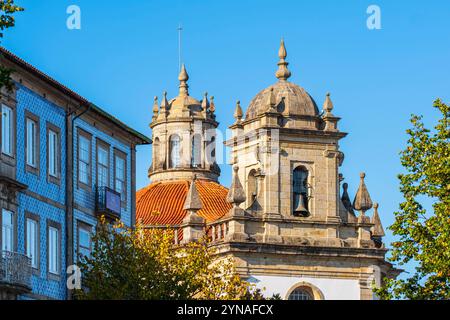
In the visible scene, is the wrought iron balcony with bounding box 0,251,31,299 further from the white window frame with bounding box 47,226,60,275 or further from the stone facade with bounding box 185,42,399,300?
the stone facade with bounding box 185,42,399,300

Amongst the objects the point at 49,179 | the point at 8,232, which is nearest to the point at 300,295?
the point at 49,179

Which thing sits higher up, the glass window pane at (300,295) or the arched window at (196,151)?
the arched window at (196,151)

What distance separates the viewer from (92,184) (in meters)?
74.6

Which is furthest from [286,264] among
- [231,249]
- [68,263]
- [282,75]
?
[68,263]

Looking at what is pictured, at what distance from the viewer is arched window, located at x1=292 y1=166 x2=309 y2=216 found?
10962cm

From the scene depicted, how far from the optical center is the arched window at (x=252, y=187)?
109438 millimetres

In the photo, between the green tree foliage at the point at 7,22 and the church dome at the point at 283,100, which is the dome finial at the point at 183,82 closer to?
the church dome at the point at 283,100

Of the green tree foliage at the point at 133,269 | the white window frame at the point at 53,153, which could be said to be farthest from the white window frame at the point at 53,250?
the white window frame at the point at 53,153

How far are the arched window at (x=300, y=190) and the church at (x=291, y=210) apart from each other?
0.17 feet

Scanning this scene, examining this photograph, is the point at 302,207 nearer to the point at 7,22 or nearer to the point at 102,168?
the point at 102,168

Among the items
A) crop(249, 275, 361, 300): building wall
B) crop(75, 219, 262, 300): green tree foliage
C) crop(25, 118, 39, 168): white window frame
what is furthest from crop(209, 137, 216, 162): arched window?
crop(25, 118, 39, 168): white window frame

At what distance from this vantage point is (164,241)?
74.4 metres

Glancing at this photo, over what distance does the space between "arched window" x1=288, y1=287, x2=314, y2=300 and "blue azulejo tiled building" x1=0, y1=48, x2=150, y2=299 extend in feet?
103

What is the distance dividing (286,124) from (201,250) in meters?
32.7
